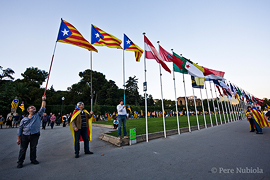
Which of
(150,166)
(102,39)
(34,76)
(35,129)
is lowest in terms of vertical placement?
(150,166)

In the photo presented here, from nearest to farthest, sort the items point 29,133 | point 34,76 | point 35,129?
point 29,133
point 35,129
point 34,76

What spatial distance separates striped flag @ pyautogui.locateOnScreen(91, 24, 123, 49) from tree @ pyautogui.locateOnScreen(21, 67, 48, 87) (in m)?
54.0

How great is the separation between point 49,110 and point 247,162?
109 ft

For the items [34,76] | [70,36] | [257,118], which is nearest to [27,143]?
[70,36]

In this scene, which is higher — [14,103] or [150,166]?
[14,103]

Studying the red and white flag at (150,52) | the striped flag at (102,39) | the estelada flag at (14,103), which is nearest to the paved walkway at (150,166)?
the red and white flag at (150,52)

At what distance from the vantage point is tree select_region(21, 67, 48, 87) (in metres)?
53.7

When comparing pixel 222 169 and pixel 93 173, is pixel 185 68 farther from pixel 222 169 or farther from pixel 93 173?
pixel 93 173

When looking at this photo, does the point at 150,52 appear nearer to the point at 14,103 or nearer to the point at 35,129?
the point at 35,129

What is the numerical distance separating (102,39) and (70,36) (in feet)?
7.02

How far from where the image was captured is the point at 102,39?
8984 mm

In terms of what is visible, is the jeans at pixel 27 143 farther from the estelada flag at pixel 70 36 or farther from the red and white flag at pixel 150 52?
the red and white flag at pixel 150 52

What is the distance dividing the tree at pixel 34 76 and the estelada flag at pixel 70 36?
54619 mm

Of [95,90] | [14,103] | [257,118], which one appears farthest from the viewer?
[95,90]
